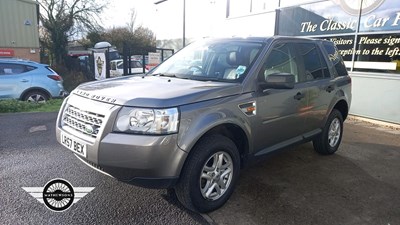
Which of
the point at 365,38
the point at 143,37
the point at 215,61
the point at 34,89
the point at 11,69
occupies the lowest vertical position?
the point at 34,89

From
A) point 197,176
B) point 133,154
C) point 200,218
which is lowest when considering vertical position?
point 200,218

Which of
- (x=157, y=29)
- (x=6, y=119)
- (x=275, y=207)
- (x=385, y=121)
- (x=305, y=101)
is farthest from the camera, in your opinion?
(x=157, y=29)

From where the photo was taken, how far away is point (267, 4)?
11539mm

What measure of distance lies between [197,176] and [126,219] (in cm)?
77

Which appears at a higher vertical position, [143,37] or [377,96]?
[143,37]

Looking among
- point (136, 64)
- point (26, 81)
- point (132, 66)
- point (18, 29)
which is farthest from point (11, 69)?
point (18, 29)

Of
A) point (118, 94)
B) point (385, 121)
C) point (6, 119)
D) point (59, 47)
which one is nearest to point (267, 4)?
point (385, 121)

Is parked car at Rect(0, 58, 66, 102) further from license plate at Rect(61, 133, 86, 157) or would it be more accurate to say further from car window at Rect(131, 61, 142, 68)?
car window at Rect(131, 61, 142, 68)

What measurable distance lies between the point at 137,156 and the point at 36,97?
7223mm

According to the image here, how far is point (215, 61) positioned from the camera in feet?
12.3

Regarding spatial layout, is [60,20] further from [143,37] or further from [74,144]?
[74,144]

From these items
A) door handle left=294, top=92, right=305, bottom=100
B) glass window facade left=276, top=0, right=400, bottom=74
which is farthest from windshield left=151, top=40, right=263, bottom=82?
glass window facade left=276, top=0, right=400, bottom=74

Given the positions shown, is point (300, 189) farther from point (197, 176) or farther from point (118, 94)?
point (118, 94)

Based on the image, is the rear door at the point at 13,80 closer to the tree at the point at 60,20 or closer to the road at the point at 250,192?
the road at the point at 250,192
